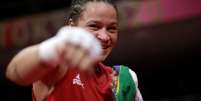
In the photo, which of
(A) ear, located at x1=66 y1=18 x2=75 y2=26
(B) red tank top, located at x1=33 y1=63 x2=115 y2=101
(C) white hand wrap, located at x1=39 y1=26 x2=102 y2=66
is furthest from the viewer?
(A) ear, located at x1=66 y1=18 x2=75 y2=26

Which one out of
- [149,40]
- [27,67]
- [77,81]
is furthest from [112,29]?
[149,40]

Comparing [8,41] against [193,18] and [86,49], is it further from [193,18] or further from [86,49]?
[86,49]

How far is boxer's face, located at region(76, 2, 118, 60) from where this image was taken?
3.69ft

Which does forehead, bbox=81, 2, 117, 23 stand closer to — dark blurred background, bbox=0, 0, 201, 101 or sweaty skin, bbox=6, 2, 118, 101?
sweaty skin, bbox=6, 2, 118, 101

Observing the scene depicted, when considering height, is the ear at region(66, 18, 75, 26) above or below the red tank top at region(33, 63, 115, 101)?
above

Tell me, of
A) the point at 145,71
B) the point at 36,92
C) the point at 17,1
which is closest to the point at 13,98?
the point at 17,1

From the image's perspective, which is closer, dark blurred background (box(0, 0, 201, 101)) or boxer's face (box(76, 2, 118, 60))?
boxer's face (box(76, 2, 118, 60))

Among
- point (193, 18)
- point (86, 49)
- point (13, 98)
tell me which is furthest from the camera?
point (13, 98)

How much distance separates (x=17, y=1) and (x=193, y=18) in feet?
4.03

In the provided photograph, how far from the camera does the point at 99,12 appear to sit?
3.71ft

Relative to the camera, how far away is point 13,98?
3150mm

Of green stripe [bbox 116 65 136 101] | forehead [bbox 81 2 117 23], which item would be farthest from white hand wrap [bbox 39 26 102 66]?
green stripe [bbox 116 65 136 101]

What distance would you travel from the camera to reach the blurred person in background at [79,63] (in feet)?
2.76

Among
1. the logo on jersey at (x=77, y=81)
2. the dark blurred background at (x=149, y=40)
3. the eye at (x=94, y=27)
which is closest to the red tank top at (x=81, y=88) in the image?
the logo on jersey at (x=77, y=81)
